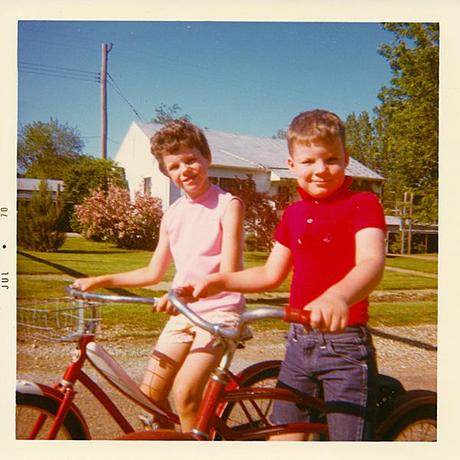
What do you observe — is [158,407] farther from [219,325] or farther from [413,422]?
[413,422]

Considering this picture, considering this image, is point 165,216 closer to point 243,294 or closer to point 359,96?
point 243,294

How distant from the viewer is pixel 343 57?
2.82 m

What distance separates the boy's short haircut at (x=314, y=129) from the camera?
2.39m

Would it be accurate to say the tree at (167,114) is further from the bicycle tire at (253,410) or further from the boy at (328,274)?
the bicycle tire at (253,410)

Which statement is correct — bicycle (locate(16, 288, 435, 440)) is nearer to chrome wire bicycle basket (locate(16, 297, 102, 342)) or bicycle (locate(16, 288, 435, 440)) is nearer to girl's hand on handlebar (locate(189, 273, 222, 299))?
chrome wire bicycle basket (locate(16, 297, 102, 342))

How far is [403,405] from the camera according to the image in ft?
7.29

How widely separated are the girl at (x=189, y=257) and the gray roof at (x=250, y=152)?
8 cm

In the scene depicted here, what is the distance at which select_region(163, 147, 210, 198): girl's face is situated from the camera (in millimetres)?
2500

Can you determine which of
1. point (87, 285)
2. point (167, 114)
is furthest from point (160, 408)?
point (167, 114)

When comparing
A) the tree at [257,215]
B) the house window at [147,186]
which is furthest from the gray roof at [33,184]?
the tree at [257,215]

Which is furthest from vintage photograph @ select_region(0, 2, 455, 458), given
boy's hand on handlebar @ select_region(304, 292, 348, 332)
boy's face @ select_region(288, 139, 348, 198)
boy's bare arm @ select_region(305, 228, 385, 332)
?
boy's hand on handlebar @ select_region(304, 292, 348, 332)

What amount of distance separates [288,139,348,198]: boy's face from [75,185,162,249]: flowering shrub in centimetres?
81
